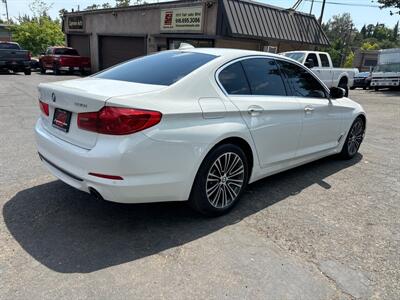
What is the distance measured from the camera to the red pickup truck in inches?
950

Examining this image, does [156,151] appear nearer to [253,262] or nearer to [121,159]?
[121,159]

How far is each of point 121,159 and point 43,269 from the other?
0.99m

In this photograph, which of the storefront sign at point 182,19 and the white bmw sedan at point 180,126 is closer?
the white bmw sedan at point 180,126

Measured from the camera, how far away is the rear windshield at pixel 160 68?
336 cm

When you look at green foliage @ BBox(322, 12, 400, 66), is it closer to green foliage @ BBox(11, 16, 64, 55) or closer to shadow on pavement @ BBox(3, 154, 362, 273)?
green foliage @ BBox(11, 16, 64, 55)

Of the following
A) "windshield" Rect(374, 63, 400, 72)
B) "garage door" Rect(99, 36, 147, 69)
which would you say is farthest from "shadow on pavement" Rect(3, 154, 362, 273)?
"windshield" Rect(374, 63, 400, 72)

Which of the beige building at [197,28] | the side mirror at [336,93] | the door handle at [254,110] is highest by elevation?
the beige building at [197,28]

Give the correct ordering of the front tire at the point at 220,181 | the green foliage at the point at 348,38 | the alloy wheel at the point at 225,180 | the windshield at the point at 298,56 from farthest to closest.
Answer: the green foliage at the point at 348,38, the windshield at the point at 298,56, the alloy wheel at the point at 225,180, the front tire at the point at 220,181

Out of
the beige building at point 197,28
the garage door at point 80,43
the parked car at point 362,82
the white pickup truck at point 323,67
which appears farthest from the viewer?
the garage door at point 80,43

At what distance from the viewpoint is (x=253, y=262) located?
288cm

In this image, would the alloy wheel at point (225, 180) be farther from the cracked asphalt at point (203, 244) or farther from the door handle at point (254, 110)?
the door handle at point (254, 110)

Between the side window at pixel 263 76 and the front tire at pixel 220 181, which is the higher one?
the side window at pixel 263 76

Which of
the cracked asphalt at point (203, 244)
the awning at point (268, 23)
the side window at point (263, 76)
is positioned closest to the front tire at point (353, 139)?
the cracked asphalt at point (203, 244)

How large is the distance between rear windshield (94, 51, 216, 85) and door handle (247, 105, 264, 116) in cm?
64
